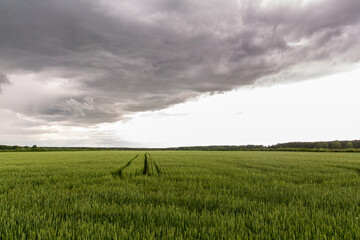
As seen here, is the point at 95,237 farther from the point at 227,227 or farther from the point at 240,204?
the point at 240,204

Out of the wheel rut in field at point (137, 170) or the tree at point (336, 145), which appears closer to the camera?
the wheel rut in field at point (137, 170)

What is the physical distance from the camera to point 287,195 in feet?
14.1

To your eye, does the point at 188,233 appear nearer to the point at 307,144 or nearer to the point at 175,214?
the point at 175,214

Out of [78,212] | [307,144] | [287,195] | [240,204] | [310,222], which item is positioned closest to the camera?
[310,222]

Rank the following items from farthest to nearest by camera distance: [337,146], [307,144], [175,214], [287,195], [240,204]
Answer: [307,144], [337,146], [287,195], [240,204], [175,214]

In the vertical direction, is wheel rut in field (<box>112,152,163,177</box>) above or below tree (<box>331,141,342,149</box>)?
above

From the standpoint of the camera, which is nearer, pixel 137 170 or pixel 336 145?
pixel 137 170

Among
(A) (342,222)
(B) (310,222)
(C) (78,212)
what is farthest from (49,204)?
(A) (342,222)

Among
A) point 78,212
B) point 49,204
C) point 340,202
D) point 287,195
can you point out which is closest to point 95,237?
point 78,212

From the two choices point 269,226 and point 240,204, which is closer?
point 269,226

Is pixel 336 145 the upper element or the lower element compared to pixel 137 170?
lower

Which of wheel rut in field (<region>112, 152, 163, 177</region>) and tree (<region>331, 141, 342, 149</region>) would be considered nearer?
wheel rut in field (<region>112, 152, 163, 177</region>)

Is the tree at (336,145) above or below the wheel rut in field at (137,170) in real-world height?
below

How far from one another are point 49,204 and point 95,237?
6.90 ft
